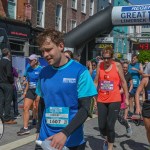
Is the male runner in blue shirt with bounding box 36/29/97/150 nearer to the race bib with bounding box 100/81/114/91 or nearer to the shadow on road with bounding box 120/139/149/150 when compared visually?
the race bib with bounding box 100/81/114/91

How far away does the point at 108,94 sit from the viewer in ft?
20.5

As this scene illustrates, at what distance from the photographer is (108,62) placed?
244 inches

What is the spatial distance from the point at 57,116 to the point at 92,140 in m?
4.57

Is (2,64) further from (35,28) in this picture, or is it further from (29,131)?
(35,28)

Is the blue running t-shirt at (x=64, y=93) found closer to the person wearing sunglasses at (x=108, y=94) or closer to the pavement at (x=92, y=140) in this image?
the person wearing sunglasses at (x=108, y=94)

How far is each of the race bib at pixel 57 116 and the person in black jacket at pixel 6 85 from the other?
6046 millimetres

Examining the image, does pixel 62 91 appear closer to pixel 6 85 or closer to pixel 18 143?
pixel 18 143

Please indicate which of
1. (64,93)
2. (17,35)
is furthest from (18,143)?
(17,35)

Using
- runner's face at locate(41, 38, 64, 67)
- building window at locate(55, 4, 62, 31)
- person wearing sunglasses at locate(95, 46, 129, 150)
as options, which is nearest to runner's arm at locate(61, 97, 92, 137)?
runner's face at locate(41, 38, 64, 67)

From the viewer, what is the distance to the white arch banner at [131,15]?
1574 cm

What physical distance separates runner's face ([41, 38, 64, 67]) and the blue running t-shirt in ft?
0.59

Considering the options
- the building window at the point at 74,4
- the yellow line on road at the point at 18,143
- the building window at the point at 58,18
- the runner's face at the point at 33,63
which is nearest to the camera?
the yellow line on road at the point at 18,143

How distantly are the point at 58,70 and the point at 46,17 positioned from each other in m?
23.8

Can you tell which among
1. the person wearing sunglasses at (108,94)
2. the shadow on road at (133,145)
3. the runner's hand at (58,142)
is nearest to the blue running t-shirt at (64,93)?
the runner's hand at (58,142)
